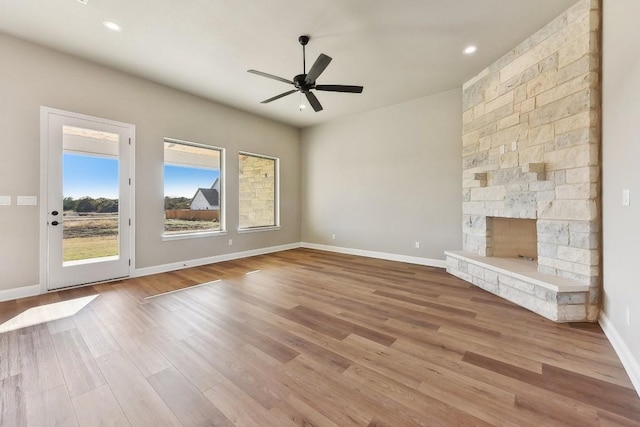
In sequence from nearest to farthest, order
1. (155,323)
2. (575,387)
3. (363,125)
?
(575,387)
(155,323)
(363,125)

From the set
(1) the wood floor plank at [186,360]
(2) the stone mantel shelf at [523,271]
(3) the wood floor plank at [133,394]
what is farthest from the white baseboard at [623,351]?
(3) the wood floor plank at [133,394]

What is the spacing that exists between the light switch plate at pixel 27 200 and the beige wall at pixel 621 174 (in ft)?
20.5

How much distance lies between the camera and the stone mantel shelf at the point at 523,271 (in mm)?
2533

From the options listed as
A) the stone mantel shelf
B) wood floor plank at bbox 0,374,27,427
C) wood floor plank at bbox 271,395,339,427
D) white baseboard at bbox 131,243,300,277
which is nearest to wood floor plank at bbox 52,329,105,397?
wood floor plank at bbox 0,374,27,427

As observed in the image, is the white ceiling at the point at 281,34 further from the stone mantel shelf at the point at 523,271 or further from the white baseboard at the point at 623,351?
the white baseboard at the point at 623,351

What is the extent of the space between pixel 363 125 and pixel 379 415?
18.3ft

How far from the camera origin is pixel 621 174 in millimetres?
2061

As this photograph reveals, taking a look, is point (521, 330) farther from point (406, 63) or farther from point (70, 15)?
point (70, 15)

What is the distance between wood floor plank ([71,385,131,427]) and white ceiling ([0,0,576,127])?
3538 millimetres

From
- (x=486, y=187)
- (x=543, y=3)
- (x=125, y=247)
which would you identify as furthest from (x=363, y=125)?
(x=125, y=247)

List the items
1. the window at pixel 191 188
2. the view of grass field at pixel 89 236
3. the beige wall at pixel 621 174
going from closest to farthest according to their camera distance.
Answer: the beige wall at pixel 621 174, the view of grass field at pixel 89 236, the window at pixel 191 188

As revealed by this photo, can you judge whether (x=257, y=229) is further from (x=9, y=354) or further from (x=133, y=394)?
(x=133, y=394)

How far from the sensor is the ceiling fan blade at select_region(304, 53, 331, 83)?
265 centimetres

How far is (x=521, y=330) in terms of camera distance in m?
2.41
